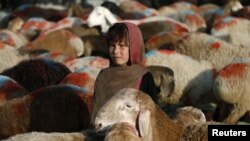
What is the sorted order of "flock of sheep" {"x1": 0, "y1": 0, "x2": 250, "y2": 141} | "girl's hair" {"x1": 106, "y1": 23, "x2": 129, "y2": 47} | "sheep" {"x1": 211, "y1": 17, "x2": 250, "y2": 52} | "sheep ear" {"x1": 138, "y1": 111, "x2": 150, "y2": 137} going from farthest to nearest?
1. "sheep" {"x1": 211, "y1": 17, "x2": 250, "y2": 52}
2. "girl's hair" {"x1": 106, "y1": 23, "x2": 129, "y2": 47}
3. "flock of sheep" {"x1": 0, "y1": 0, "x2": 250, "y2": 141}
4. "sheep ear" {"x1": 138, "y1": 111, "x2": 150, "y2": 137}

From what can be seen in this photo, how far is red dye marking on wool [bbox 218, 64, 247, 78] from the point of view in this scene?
780cm

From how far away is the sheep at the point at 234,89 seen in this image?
25.4 ft

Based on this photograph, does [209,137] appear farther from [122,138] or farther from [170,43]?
[170,43]

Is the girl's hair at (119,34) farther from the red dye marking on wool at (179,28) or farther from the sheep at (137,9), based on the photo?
the sheep at (137,9)

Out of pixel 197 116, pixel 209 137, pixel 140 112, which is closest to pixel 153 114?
pixel 140 112

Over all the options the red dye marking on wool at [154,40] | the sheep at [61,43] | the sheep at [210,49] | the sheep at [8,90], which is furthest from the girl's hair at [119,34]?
the sheep at [61,43]

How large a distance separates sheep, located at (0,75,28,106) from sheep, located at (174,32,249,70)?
379 cm

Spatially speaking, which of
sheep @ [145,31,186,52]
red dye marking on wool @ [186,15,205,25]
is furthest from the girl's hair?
red dye marking on wool @ [186,15,205,25]

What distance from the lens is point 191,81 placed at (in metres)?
9.18

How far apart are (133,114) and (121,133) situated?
0.40m

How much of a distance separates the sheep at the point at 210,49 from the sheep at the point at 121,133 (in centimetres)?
603

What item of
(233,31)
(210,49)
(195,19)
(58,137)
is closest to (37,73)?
(210,49)

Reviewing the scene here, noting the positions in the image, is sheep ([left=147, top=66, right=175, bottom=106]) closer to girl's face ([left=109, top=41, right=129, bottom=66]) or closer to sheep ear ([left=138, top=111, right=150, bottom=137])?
girl's face ([left=109, top=41, right=129, bottom=66])

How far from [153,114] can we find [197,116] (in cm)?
79
